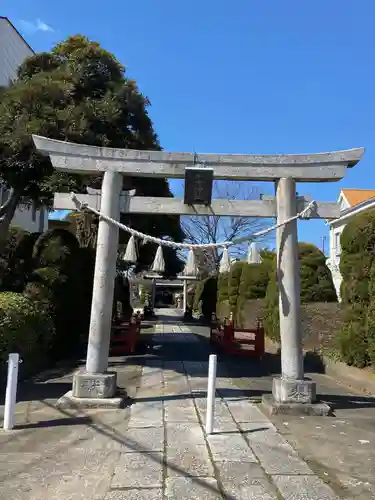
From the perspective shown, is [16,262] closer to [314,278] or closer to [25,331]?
[25,331]

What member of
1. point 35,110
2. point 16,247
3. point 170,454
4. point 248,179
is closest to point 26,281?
point 16,247

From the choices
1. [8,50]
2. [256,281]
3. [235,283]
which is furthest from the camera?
[235,283]

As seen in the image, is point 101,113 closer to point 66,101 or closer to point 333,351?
point 66,101

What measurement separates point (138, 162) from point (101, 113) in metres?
3.98

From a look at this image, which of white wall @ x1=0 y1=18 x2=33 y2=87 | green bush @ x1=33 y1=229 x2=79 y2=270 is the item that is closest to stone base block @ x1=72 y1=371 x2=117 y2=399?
green bush @ x1=33 y1=229 x2=79 y2=270

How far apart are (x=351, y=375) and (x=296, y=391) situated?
10.5 feet

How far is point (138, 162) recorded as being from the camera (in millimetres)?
7844

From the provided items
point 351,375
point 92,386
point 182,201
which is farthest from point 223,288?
point 92,386

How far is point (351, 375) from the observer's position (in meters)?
Result: 9.87

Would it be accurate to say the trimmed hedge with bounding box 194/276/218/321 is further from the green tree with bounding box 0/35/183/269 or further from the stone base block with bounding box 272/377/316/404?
the stone base block with bounding box 272/377/316/404

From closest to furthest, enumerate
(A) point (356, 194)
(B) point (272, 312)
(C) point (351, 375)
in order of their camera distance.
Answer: (C) point (351, 375) → (B) point (272, 312) → (A) point (356, 194)

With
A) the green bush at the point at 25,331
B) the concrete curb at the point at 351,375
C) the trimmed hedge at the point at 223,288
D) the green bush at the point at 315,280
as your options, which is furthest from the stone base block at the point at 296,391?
the trimmed hedge at the point at 223,288

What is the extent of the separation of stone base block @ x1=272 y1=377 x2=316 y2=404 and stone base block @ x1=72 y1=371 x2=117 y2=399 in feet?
9.02

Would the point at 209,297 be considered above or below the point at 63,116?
below
